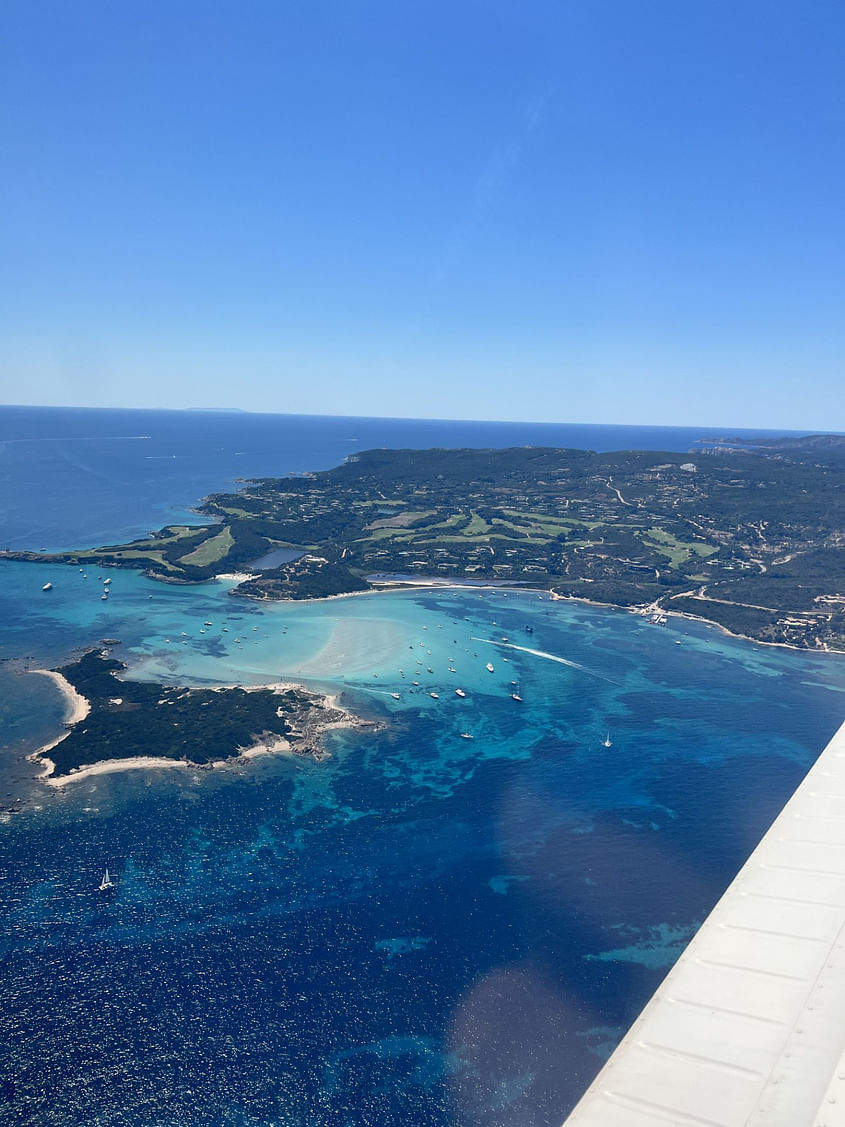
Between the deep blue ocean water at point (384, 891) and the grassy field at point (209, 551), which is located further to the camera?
the grassy field at point (209, 551)

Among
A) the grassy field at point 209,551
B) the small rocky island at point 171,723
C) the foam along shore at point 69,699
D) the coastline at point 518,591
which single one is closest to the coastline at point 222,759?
the foam along shore at point 69,699

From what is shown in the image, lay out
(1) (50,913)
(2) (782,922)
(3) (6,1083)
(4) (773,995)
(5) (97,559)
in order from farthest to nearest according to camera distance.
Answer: (5) (97,559)
(1) (50,913)
(3) (6,1083)
(2) (782,922)
(4) (773,995)

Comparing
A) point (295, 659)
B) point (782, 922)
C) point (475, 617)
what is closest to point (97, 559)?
point (295, 659)

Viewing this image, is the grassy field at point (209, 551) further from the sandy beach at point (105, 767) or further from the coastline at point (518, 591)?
the sandy beach at point (105, 767)

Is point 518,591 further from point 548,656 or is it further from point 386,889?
point 386,889

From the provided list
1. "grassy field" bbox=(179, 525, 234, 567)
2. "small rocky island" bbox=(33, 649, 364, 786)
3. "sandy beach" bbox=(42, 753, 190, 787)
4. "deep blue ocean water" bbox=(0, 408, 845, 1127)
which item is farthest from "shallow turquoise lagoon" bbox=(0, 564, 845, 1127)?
"grassy field" bbox=(179, 525, 234, 567)

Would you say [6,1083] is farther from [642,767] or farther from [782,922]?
[642,767]

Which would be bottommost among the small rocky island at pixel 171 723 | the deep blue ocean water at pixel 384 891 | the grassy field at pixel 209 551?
the deep blue ocean water at pixel 384 891
